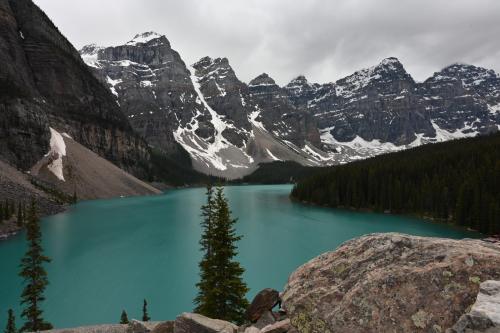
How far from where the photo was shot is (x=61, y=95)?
610 ft

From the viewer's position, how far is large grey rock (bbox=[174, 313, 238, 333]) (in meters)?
9.15

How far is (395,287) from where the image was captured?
6762mm

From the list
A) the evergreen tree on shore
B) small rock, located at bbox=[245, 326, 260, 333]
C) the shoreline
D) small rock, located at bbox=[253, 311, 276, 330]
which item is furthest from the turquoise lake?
small rock, located at bbox=[245, 326, 260, 333]

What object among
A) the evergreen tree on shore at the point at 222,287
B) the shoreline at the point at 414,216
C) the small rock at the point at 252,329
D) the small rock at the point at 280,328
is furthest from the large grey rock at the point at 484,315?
the shoreline at the point at 414,216

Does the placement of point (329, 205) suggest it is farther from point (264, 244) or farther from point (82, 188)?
point (82, 188)

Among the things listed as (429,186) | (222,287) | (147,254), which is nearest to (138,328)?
(222,287)

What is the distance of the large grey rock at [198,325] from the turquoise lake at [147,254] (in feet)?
67.6

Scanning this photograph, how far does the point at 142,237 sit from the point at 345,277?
57.8 m

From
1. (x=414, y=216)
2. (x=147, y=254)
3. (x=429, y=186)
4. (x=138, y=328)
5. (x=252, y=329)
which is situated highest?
(x=429, y=186)

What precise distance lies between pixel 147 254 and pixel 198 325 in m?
42.3

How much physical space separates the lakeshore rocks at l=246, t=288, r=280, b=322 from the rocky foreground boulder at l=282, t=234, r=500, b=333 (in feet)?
4.82

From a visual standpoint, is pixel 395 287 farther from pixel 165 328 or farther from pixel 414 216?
pixel 414 216

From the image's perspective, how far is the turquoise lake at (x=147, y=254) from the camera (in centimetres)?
3129

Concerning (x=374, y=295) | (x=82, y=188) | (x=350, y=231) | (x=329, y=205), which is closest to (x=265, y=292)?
(x=374, y=295)
